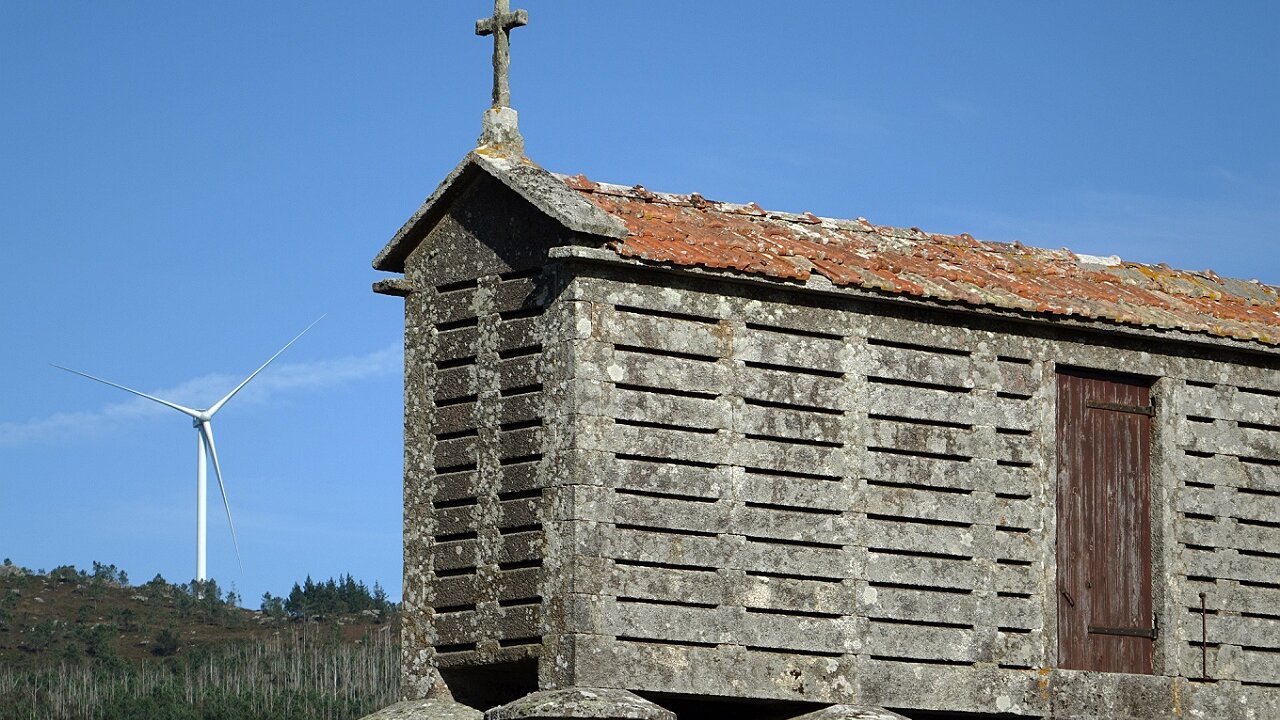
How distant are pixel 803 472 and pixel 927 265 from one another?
6.87 feet

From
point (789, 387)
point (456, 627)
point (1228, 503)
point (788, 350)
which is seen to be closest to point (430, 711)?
point (456, 627)

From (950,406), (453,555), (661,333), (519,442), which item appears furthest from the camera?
(950,406)

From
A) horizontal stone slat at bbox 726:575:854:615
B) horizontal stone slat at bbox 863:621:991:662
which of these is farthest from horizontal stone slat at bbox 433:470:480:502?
horizontal stone slat at bbox 863:621:991:662

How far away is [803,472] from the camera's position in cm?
1258

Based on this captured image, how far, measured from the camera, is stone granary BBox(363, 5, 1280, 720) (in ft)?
39.2

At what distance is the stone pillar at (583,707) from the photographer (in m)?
11.2

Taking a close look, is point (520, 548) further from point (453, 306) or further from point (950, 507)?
point (950, 507)

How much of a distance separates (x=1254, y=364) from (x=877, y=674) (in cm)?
402

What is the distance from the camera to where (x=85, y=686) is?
59.6m

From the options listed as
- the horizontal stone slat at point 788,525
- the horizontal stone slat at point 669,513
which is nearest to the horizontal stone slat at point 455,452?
the horizontal stone slat at point 669,513

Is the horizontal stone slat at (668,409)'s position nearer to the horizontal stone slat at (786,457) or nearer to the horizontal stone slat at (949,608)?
the horizontal stone slat at (786,457)

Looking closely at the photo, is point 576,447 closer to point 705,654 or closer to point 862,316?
point 705,654

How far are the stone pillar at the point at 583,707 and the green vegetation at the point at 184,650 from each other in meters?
44.4

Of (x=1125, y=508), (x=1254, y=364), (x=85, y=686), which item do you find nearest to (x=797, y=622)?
(x=1125, y=508)
